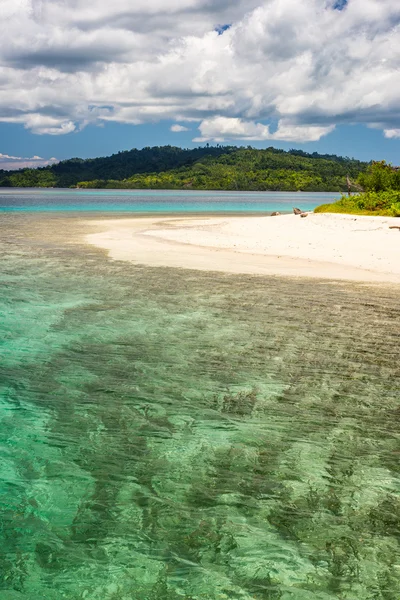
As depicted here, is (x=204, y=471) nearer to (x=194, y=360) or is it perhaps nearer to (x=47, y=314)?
(x=194, y=360)

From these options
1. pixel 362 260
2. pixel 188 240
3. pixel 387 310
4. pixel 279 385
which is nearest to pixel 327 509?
pixel 279 385

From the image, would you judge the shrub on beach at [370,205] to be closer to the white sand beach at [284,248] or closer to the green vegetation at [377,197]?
the green vegetation at [377,197]

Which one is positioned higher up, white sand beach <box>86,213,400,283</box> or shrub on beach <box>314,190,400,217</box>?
shrub on beach <box>314,190,400,217</box>

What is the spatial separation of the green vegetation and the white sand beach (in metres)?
4.88

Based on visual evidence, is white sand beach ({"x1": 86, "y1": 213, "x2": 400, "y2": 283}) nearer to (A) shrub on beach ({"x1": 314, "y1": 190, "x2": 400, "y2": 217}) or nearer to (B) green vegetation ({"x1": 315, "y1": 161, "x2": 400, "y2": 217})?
(A) shrub on beach ({"x1": 314, "y1": 190, "x2": 400, "y2": 217})

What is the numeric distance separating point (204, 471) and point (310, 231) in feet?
98.3

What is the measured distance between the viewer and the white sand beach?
68.1ft

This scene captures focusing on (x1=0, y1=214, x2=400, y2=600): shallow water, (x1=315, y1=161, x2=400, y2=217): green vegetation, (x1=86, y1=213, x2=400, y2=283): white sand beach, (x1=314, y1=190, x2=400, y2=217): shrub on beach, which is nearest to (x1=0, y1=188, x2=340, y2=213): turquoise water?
(x1=315, y1=161, x2=400, y2=217): green vegetation

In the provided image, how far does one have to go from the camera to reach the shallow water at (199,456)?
4.38 meters

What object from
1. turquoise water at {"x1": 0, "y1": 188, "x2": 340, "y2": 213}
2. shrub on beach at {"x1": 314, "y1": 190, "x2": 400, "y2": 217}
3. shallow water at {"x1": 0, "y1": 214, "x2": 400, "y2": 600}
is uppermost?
turquoise water at {"x1": 0, "y1": 188, "x2": 340, "y2": 213}

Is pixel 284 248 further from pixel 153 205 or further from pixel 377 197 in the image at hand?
pixel 153 205

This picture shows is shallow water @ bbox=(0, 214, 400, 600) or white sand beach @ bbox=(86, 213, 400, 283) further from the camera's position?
white sand beach @ bbox=(86, 213, 400, 283)

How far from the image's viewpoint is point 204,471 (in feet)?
19.6

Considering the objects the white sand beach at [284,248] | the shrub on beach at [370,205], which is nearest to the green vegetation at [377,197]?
the shrub on beach at [370,205]
